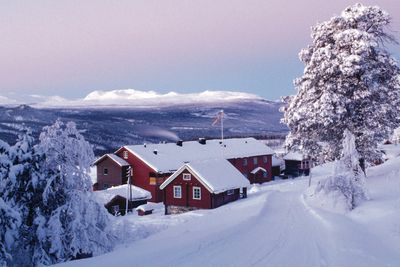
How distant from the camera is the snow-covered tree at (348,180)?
2566 cm

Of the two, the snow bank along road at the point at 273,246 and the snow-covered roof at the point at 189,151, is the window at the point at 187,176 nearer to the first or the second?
the snow-covered roof at the point at 189,151

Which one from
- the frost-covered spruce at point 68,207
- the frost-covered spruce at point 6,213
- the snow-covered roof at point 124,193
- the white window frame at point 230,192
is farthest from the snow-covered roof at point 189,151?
the frost-covered spruce at point 6,213

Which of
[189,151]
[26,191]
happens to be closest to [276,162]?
[189,151]

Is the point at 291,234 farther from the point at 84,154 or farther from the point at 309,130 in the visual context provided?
the point at 309,130

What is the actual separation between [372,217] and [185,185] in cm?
2632

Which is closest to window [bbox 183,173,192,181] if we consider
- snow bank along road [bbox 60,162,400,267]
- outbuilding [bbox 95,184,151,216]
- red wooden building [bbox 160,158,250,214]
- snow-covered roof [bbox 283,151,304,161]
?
red wooden building [bbox 160,158,250,214]

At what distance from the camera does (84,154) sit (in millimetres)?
22812

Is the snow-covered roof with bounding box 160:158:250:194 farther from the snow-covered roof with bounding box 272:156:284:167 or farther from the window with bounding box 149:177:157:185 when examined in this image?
the snow-covered roof with bounding box 272:156:284:167

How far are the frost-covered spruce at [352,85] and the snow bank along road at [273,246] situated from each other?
807 cm

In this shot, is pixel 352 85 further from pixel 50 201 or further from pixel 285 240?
pixel 50 201

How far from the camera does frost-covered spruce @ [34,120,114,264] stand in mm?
20281

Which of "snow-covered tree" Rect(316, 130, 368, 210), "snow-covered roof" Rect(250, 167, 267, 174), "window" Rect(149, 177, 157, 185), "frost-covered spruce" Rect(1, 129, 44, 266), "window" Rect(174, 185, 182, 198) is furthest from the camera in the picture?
"snow-covered roof" Rect(250, 167, 267, 174)

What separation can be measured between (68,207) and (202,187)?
24.6m

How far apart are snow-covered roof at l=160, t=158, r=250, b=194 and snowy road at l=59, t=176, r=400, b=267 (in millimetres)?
20350
